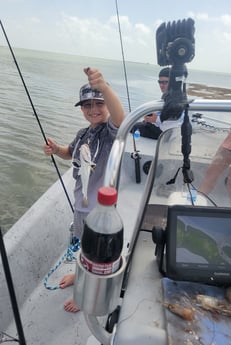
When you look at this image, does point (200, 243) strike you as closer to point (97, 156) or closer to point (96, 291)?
point (96, 291)

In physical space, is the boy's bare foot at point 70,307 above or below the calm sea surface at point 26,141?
above

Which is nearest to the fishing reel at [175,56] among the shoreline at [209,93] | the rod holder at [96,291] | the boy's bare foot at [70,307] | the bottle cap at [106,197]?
the bottle cap at [106,197]

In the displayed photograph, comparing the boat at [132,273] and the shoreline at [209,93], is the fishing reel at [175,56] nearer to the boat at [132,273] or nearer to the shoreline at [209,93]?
the boat at [132,273]

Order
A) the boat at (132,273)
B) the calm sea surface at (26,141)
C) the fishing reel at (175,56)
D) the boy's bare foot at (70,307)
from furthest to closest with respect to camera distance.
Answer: the calm sea surface at (26,141) → the boy's bare foot at (70,307) → the fishing reel at (175,56) → the boat at (132,273)

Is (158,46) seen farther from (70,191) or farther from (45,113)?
(45,113)

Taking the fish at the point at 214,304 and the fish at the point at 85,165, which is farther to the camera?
the fish at the point at 85,165

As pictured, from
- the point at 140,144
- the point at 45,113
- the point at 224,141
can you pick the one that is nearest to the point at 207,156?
the point at 224,141

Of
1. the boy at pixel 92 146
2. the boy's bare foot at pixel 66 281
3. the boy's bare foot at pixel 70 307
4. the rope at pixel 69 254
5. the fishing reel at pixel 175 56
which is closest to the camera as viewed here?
the fishing reel at pixel 175 56

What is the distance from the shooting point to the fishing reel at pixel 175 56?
1.06 metres

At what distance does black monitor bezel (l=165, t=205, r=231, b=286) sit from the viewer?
108 centimetres

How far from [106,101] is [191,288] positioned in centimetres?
118

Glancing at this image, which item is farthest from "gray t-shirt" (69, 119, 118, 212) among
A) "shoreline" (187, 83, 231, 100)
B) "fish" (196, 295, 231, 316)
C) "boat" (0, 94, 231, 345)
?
"shoreline" (187, 83, 231, 100)

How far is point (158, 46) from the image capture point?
3.83 ft

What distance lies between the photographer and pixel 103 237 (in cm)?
80
